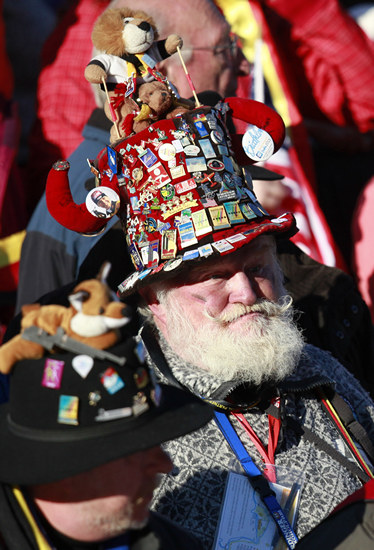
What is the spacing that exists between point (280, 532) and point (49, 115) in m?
2.89

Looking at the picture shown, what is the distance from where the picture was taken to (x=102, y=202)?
93.8 inches

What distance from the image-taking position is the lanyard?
7.85 ft

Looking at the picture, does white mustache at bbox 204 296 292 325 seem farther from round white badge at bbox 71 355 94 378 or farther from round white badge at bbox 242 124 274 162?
round white badge at bbox 71 355 94 378

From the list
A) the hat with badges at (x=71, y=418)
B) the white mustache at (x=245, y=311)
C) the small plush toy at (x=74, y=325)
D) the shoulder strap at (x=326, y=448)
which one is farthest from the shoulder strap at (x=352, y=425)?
the small plush toy at (x=74, y=325)

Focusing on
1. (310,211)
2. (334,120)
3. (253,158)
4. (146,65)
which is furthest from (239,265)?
(334,120)

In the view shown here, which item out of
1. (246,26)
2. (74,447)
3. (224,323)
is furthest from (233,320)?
(246,26)

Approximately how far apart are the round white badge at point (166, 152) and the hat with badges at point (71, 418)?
1.07 m

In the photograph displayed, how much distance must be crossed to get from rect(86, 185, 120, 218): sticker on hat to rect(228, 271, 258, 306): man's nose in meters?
0.45

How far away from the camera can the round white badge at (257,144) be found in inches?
104

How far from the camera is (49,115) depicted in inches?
171

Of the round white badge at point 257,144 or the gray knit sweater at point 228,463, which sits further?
the round white badge at point 257,144

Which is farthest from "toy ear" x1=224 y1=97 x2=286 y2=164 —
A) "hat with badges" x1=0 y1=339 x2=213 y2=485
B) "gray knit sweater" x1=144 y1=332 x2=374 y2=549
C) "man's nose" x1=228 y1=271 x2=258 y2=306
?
"hat with badges" x1=0 y1=339 x2=213 y2=485

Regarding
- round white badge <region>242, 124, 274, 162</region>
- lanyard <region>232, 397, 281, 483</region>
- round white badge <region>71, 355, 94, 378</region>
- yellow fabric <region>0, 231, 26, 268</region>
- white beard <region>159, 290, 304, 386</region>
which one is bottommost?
lanyard <region>232, 397, 281, 483</region>

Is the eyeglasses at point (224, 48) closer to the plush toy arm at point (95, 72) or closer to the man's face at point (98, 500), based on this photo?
the plush toy arm at point (95, 72)
